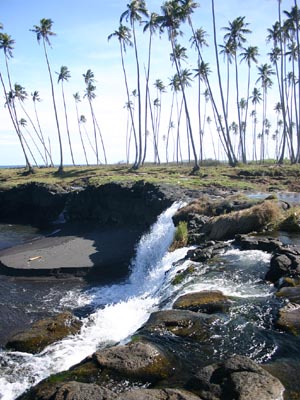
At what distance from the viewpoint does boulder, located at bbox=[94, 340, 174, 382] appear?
7801mm

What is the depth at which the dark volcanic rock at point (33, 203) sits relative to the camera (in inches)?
1829

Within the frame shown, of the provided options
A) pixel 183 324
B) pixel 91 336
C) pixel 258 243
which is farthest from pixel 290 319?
pixel 258 243

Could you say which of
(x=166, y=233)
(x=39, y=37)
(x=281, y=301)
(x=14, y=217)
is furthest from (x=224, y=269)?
(x=39, y=37)

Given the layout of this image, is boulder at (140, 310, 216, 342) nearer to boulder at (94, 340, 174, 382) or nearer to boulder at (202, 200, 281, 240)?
boulder at (94, 340, 174, 382)

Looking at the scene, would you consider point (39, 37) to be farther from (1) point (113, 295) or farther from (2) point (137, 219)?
(1) point (113, 295)

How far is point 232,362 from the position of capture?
24.0 feet

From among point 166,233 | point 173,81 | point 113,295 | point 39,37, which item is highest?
point 39,37

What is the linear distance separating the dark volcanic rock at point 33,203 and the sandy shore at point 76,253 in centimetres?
925

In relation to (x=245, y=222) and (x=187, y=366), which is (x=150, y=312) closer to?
(x=187, y=366)

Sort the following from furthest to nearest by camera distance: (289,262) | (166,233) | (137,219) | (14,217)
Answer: (14,217)
(137,219)
(166,233)
(289,262)

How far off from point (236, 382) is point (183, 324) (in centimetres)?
315

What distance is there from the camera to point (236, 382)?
6.69 metres

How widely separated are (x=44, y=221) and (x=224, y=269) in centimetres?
3663

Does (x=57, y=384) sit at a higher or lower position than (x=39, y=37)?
lower
